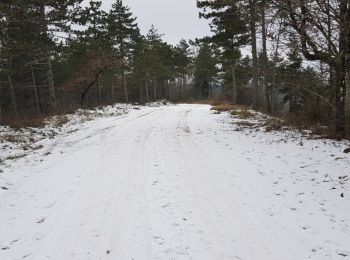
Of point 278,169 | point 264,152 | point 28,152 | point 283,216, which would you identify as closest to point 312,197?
point 283,216

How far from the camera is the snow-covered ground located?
4805 millimetres

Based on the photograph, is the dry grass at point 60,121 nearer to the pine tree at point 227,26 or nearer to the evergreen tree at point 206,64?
the pine tree at point 227,26

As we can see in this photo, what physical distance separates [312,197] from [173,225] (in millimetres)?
2823

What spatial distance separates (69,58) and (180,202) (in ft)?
122

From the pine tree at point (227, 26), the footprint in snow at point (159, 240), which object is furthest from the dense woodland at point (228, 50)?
the footprint in snow at point (159, 240)

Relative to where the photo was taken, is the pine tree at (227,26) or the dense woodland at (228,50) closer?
the dense woodland at (228,50)

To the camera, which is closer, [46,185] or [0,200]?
[0,200]

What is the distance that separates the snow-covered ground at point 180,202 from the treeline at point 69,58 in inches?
246

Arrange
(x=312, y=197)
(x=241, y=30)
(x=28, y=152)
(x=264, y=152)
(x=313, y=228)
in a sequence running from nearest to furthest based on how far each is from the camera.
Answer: (x=313, y=228), (x=312, y=197), (x=264, y=152), (x=28, y=152), (x=241, y=30)

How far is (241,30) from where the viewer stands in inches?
912

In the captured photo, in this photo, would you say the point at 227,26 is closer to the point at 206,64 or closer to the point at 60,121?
the point at 60,121

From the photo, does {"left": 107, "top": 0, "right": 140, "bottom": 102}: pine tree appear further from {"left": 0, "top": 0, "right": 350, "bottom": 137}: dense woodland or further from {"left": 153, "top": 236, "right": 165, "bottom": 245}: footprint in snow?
{"left": 153, "top": 236, "right": 165, "bottom": 245}: footprint in snow

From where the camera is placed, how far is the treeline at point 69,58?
2183 cm

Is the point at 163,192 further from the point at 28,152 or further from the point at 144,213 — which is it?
the point at 28,152
